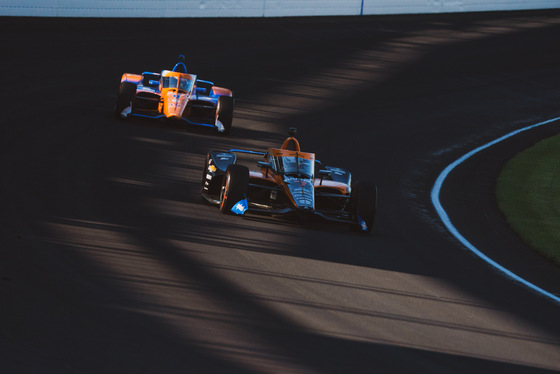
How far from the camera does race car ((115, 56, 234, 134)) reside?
2097 centimetres

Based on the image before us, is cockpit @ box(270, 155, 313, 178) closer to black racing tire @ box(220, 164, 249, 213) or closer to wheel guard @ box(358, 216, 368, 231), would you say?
black racing tire @ box(220, 164, 249, 213)

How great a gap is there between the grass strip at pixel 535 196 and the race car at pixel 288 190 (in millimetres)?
3159

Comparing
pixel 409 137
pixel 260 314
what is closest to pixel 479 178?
pixel 409 137

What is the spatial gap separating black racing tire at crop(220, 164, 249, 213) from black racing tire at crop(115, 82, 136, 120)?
779cm

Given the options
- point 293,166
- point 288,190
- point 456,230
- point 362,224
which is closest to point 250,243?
point 288,190

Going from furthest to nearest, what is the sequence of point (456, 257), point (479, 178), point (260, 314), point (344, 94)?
point (344, 94) < point (479, 178) < point (456, 257) < point (260, 314)

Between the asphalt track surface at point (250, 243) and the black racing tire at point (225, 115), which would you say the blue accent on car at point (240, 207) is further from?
the black racing tire at point (225, 115)

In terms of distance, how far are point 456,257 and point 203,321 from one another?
5.64 meters

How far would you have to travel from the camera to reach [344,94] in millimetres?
28188

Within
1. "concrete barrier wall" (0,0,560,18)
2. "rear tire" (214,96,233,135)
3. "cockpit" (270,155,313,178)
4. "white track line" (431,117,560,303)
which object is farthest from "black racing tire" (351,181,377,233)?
"concrete barrier wall" (0,0,560,18)

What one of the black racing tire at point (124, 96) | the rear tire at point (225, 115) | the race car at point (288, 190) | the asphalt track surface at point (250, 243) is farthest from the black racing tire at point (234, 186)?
the black racing tire at point (124, 96)

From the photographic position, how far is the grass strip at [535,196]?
50.0 ft

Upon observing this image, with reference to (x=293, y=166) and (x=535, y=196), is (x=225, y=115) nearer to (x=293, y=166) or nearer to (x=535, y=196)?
(x=293, y=166)

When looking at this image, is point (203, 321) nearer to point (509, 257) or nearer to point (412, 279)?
point (412, 279)
